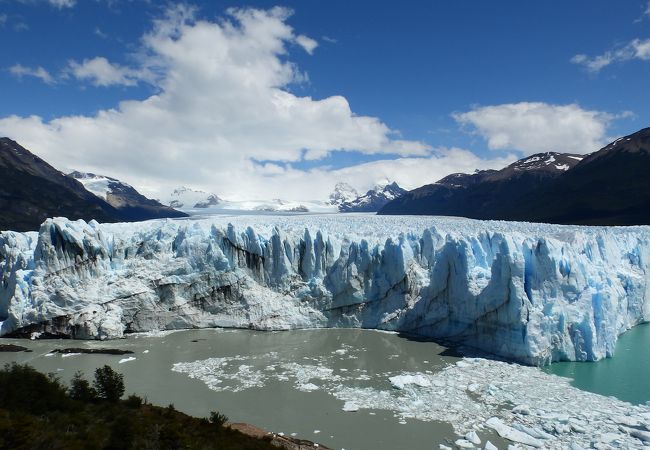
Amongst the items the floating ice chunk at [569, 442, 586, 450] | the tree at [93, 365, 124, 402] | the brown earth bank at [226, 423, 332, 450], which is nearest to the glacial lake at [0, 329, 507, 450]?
the brown earth bank at [226, 423, 332, 450]

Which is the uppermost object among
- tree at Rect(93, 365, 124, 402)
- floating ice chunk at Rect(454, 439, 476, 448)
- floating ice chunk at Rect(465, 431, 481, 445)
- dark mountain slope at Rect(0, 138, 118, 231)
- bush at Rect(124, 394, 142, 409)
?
dark mountain slope at Rect(0, 138, 118, 231)

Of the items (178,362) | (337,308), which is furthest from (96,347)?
(337,308)

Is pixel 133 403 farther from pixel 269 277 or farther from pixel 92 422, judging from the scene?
pixel 269 277

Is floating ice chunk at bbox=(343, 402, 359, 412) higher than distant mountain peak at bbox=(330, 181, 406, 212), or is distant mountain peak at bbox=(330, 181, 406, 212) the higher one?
distant mountain peak at bbox=(330, 181, 406, 212)

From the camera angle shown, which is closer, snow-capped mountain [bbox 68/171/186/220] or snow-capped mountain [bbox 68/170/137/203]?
snow-capped mountain [bbox 68/171/186/220]

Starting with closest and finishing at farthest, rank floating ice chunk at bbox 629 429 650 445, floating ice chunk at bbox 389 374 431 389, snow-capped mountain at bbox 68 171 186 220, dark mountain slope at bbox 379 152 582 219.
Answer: floating ice chunk at bbox 629 429 650 445, floating ice chunk at bbox 389 374 431 389, dark mountain slope at bbox 379 152 582 219, snow-capped mountain at bbox 68 171 186 220

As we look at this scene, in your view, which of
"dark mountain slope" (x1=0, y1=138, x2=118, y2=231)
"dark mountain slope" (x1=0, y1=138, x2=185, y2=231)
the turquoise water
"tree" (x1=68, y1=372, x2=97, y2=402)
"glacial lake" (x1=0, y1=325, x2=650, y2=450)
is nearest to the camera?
"tree" (x1=68, y1=372, x2=97, y2=402)

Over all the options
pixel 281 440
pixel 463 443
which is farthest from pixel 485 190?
pixel 281 440

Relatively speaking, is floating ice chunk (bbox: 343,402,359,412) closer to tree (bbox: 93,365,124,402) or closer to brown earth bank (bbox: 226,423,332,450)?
brown earth bank (bbox: 226,423,332,450)
